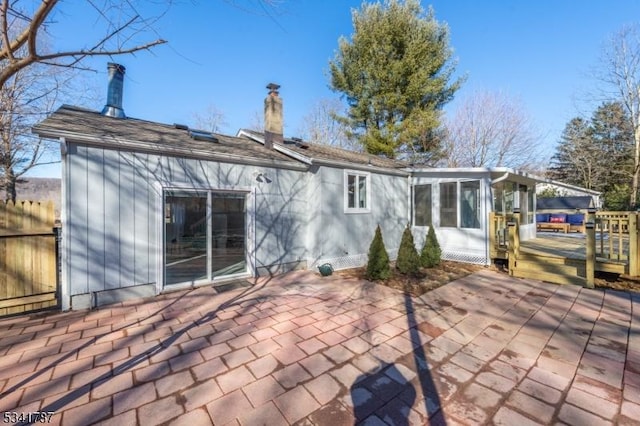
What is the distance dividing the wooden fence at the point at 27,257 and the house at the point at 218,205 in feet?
1.16

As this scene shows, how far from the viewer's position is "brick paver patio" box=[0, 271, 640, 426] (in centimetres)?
223

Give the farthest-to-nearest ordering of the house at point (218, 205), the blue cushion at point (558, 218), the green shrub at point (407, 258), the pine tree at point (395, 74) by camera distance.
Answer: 1. the blue cushion at point (558, 218)
2. the pine tree at point (395, 74)
3. the green shrub at point (407, 258)
4. the house at point (218, 205)

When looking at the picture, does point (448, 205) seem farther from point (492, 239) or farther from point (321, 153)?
point (321, 153)

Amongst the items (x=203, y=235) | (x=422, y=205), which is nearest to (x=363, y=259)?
(x=422, y=205)

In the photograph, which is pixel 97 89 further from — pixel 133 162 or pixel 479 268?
pixel 479 268

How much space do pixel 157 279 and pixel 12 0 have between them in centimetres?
408

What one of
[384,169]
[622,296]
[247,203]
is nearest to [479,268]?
[622,296]

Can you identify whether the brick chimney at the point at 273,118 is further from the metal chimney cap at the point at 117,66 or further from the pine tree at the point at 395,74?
the pine tree at the point at 395,74

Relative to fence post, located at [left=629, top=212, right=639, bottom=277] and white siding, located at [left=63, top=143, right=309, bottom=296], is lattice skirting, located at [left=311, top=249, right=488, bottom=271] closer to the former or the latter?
fence post, located at [left=629, top=212, right=639, bottom=277]

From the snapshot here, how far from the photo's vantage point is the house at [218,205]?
443 cm

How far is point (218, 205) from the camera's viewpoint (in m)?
5.85

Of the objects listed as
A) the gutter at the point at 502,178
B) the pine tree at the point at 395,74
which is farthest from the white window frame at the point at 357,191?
the pine tree at the point at 395,74

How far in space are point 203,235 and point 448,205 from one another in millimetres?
7034

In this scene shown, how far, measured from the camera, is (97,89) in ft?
47.3
